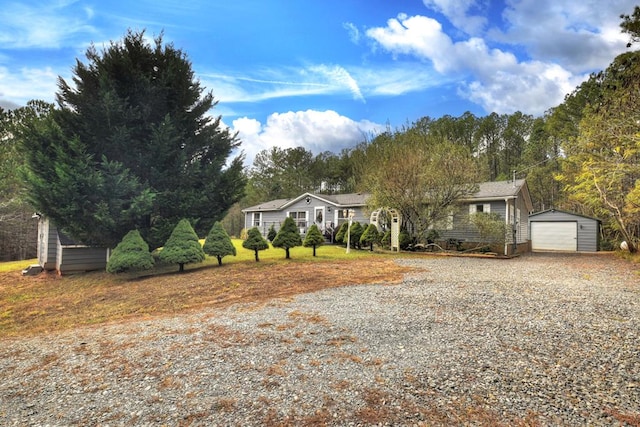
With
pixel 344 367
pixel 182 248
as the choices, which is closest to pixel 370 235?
pixel 182 248

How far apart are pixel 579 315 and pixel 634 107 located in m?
7.80

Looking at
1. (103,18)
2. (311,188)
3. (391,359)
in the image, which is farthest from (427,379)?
(311,188)

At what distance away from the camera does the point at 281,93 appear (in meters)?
14.1

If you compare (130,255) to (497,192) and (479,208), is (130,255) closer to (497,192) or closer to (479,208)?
(479,208)

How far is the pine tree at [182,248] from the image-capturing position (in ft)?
33.3

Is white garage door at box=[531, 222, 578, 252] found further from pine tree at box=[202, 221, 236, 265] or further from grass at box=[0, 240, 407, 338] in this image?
pine tree at box=[202, 221, 236, 265]

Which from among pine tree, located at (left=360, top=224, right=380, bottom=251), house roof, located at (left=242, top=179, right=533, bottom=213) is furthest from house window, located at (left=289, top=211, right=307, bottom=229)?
pine tree, located at (left=360, top=224, right=380, bottom=251)

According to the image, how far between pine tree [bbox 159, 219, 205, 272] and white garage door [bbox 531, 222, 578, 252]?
20.2 m

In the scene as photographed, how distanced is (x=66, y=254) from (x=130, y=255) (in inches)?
152

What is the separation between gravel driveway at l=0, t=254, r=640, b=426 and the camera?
8.07 ft

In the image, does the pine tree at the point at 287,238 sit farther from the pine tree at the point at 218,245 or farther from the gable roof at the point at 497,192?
the gable roof at the point at 497,192

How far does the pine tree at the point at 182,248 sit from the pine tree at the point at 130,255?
19.6 inches

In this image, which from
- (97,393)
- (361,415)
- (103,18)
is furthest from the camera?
(103,18)

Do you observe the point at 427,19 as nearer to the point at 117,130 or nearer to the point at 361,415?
the point at 117,130
